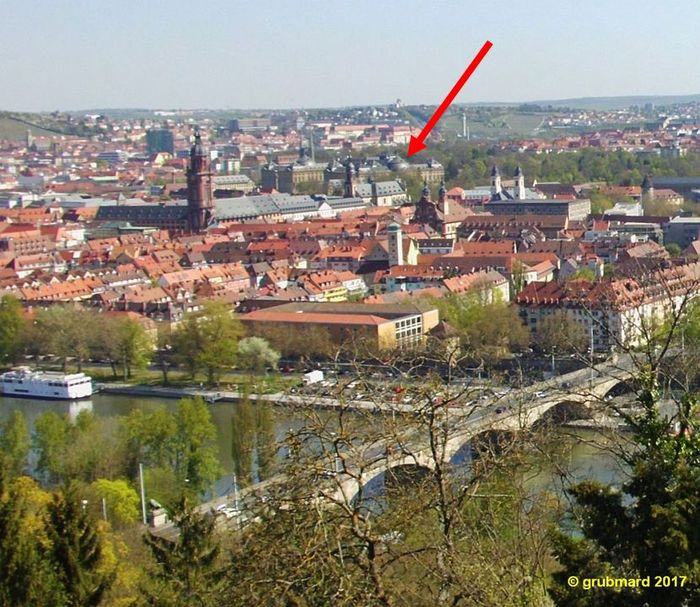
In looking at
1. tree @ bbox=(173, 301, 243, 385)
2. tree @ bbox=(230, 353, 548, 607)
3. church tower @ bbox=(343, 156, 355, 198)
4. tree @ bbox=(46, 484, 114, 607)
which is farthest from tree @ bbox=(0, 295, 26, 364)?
church tower @ bbox=(343, 156, 355, 198)

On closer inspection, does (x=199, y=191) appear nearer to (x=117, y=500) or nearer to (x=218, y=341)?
(x=218, y=341)

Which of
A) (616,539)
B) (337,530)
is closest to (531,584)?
(616,539)

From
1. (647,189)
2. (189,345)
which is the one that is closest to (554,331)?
(189,345)

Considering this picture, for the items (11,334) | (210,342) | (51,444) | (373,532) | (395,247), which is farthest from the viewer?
(395,247)

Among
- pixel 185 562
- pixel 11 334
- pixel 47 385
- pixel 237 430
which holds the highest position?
pixel 185 562

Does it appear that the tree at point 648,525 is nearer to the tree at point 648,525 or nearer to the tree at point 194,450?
the tree at point 648,525

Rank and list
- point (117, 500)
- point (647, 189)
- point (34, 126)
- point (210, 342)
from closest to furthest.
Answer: point (117, 500)
point (210, 342)
point (647, 189)
point (34, 126)

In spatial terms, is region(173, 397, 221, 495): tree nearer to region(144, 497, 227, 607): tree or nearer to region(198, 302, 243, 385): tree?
region(144, 497, 227, 607): tree
